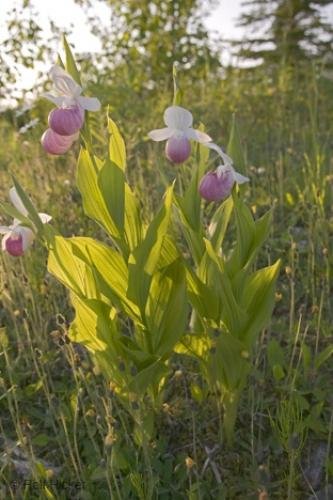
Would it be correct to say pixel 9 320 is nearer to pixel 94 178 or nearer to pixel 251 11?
pixel 94 178

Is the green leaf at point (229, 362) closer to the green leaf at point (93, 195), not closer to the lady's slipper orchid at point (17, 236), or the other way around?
the green leaf at point (93, 195)

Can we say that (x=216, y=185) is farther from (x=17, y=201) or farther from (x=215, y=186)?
(x=17, y=201)

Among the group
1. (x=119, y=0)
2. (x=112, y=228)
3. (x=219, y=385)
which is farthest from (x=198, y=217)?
(x=119, y=0)

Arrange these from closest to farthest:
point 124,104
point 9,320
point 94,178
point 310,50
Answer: point 94,178 → point 9,320 → point 124,104 → point 310,50

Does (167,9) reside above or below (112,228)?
above

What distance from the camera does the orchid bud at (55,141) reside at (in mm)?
1444

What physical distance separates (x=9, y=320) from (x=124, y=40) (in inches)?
160

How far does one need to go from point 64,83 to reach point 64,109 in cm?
8

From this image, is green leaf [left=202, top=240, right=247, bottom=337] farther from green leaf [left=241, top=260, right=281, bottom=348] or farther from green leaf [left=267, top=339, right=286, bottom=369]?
green leaf [left=267, top=339, right=286, bottom=369]

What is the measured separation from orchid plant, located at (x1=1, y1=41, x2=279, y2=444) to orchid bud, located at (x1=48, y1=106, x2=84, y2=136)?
0.02 metres

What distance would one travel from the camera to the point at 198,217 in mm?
1587

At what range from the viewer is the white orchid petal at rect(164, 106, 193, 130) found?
144cm

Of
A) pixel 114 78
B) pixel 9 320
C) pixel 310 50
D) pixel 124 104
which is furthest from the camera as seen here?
pixel 310 50

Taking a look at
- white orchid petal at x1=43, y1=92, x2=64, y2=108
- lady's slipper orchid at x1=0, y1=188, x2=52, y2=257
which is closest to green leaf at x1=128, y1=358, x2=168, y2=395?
lady's slipper orchid at x1=0, y1=188, x2=52, y2=257
